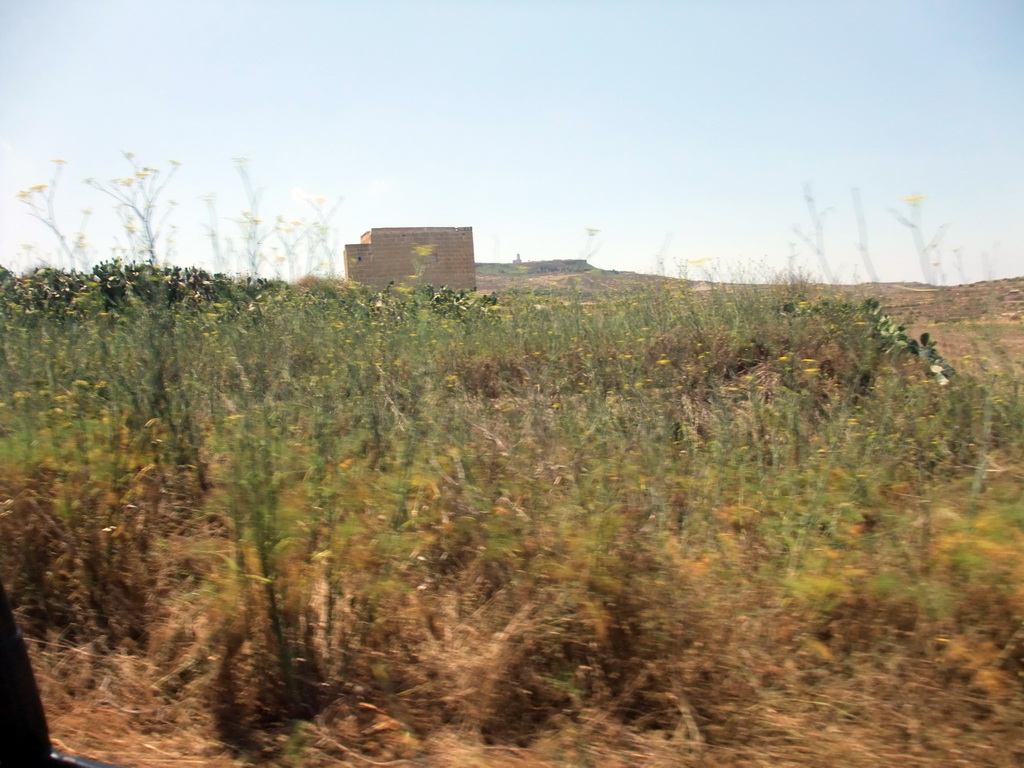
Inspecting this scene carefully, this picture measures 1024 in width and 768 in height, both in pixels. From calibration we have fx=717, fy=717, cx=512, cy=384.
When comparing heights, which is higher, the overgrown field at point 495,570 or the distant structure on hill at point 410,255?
the distant structure on hill at point 410,255

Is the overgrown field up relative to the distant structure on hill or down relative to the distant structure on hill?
down

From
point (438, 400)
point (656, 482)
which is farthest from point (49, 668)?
point (656, 482)

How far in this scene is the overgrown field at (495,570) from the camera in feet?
9.09

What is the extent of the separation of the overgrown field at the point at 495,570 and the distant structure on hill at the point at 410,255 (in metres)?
12.2

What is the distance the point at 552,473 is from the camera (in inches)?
150

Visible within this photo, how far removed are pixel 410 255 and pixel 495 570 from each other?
558 inches

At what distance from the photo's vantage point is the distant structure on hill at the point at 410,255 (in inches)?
674

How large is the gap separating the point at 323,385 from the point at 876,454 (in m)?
3.52

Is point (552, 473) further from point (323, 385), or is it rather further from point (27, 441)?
Answer: point (27, 441)

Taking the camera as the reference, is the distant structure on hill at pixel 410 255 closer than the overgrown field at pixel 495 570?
No

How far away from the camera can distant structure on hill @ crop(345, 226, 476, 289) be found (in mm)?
17109

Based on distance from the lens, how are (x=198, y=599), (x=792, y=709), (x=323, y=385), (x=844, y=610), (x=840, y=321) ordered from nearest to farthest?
(x=792, y=709), (x=844, y=610), (x=198, y=599), (x=323, y=385), (x=840, y=321)

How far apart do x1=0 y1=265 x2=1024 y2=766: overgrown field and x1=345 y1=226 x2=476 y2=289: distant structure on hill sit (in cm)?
1222

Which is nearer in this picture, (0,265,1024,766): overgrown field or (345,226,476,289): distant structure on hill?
(0,265,1024,766): overgrown field
